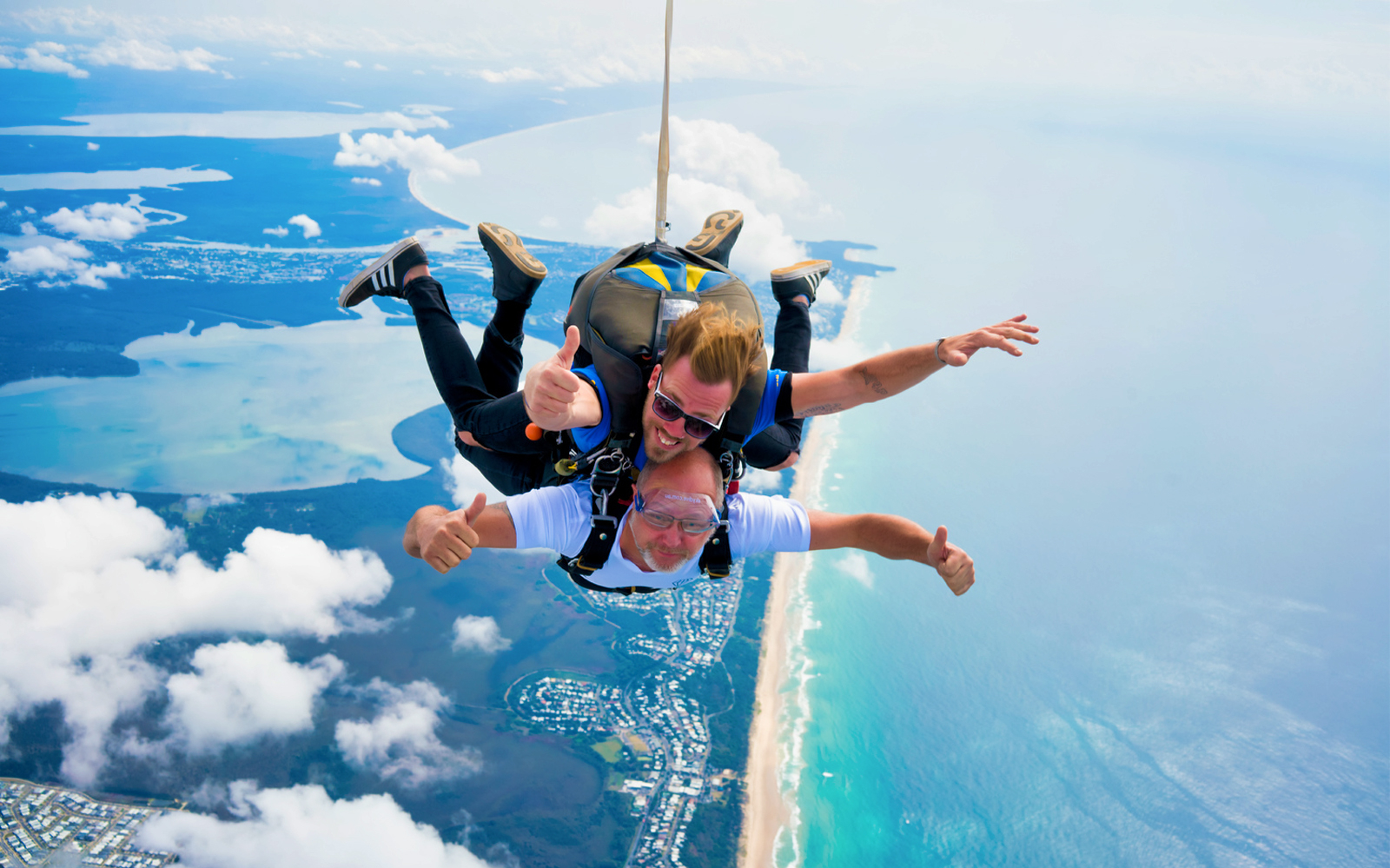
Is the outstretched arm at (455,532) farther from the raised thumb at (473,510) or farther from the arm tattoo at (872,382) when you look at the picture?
the arm tattoo at (872,382)

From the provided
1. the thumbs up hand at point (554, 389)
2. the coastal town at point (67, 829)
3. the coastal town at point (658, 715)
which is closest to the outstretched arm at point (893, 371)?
the thumbs up hand at point (554, 389)

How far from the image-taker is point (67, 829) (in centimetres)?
2170

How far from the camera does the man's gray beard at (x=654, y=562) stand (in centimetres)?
232

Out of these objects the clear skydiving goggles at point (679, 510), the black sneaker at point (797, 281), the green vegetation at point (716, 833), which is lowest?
the green vegetation at point (716, 833)

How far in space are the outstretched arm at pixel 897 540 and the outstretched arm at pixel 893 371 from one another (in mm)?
342

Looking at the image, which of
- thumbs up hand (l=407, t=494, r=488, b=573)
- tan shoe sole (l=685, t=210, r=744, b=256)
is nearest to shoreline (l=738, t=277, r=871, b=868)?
tan shoe sole (l=685, t=210, r=744, b=256)

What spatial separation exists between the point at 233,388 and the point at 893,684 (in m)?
32.5

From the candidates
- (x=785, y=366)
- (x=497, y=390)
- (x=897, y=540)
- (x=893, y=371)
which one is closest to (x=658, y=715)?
(x=497, y=390)

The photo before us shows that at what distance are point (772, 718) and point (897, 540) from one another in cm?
2471

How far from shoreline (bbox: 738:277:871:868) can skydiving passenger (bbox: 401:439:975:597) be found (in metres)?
21.8

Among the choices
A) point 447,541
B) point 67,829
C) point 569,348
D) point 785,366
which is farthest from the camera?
point 67,829

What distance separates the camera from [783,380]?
2.36 metres

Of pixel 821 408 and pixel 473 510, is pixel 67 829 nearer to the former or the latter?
pixel 473 510

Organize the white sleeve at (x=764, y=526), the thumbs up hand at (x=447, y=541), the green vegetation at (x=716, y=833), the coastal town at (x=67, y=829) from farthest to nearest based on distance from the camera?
the green vegetation at (x=716, y=833) < the coastal town at (x=67, y=829) < the white sleeve at (x=764, y=526) < the thumbs up hand at (x=447, y=541)
